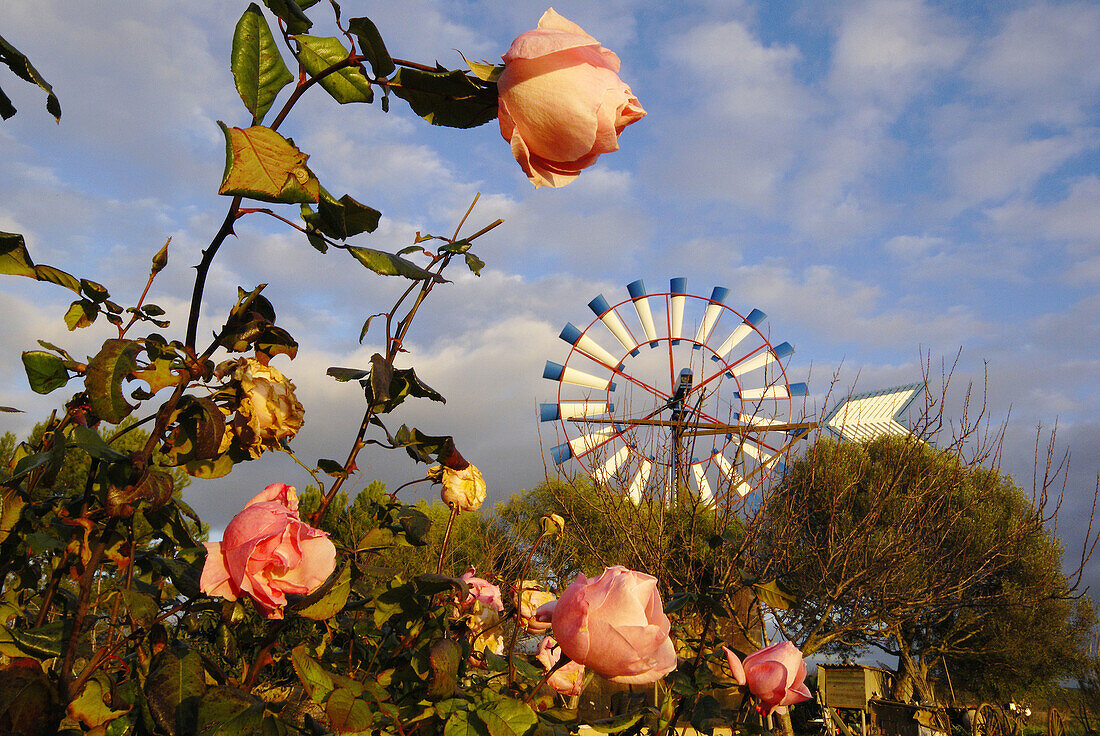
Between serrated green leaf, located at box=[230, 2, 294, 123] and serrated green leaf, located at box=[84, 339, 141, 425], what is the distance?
0.23 meters

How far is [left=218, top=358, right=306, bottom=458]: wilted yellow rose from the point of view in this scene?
68 centimetres

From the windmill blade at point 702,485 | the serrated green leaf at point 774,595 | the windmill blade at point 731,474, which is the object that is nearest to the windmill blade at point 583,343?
the windmill blade at point 702,485

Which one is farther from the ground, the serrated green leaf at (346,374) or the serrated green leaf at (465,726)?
the serrated green leaf at (346,374)

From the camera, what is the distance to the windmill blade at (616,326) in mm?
11891

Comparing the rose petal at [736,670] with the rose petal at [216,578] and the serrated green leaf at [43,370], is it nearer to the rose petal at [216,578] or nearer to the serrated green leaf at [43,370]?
the rose petal at [216,578]

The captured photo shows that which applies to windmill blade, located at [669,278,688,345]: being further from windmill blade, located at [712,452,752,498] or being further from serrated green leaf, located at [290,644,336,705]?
serrated green leaf, located at [290,644,336,705]

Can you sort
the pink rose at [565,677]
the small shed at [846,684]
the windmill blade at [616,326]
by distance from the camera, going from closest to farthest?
1. the pink rose at [565,677]
2. the windmill blade at [616,326]
3. the small shed at [846,684]

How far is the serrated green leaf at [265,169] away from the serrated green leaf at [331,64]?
0.28 feet

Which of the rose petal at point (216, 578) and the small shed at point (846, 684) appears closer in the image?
the rose petal at point (216, 578)

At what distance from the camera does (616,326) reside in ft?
39.2

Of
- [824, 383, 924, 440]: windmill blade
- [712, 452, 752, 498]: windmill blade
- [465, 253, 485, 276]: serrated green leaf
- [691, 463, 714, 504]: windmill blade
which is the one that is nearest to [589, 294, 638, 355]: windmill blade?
[691, 463, 714, 504]: windmill blade

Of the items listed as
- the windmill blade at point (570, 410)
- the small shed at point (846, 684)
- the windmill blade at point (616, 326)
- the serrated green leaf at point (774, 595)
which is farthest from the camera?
the small shed at point (846, 684)

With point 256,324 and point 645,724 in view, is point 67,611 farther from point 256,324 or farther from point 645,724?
point 645,724

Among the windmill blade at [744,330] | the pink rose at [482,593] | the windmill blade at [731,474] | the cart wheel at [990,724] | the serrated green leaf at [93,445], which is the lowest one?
the cart wheel at [990,724]
